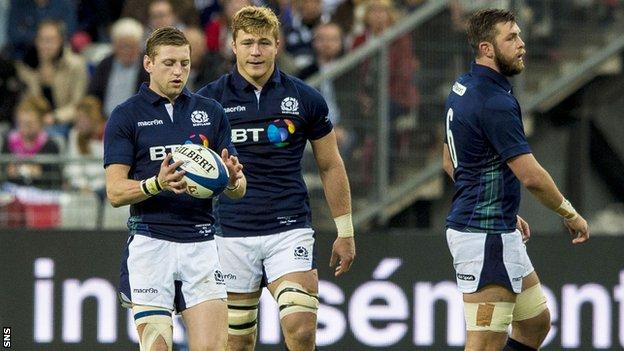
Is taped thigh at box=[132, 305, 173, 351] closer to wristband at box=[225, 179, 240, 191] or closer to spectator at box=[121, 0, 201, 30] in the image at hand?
wristband at box=[225, 179, 240, 191]

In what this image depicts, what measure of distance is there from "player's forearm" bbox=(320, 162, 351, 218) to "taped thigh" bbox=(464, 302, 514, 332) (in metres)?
1.24

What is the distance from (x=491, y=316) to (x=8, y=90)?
24.6ft

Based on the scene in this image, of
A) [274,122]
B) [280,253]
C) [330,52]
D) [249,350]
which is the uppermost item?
[330,52]

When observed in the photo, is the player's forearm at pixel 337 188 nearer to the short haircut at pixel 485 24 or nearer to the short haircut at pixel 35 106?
the short haircut at pixel 485 24

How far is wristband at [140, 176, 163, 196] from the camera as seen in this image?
8000 millimetres

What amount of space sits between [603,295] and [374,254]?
1854mm

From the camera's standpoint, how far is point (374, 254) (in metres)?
12.1

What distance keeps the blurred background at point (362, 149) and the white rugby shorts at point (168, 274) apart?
11.7ft

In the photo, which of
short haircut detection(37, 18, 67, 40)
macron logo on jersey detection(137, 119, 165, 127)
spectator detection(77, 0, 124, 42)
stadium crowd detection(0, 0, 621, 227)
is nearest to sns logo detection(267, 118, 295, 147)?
macron logo on jersey detection(137, 119, 165, 127)

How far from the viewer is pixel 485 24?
28.6ft

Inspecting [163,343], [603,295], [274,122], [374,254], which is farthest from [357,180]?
[163,343]

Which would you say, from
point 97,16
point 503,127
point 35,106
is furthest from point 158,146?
point 97,16

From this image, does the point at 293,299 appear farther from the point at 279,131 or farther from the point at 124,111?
the point at 124,111

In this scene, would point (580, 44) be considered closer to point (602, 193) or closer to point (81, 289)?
point (602, 193)
